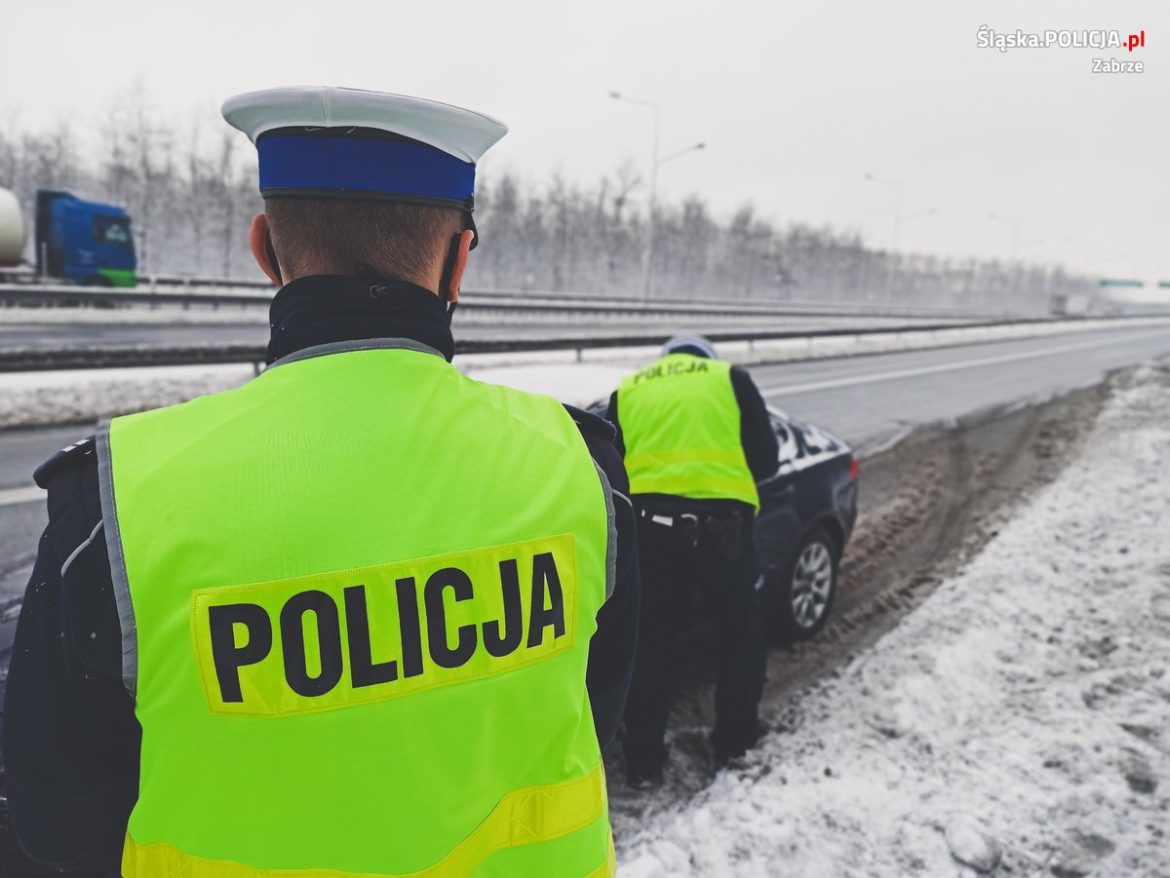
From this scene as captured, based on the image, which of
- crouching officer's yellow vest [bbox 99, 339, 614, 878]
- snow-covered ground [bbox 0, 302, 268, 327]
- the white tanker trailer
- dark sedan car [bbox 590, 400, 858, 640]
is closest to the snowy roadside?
dark sedan car [bbox 590, 400, 858, 640]

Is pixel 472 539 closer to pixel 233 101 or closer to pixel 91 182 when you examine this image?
pixel 233 101

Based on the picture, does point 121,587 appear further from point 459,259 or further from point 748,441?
point 748,441

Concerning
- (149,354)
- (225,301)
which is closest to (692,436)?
(149,354)

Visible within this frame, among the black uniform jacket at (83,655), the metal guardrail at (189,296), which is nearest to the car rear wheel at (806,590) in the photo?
the black uniform jacket at (83,655)

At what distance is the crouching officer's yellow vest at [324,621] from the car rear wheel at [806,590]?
3.79 metres

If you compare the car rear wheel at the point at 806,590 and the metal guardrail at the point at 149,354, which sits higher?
the metal guardrail at the point at 149,354

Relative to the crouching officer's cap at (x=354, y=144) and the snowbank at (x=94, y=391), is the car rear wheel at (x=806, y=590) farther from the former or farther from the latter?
the snowbank at (x=94, y=391)

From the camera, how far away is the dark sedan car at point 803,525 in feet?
15.3

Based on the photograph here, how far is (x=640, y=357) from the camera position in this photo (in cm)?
1941

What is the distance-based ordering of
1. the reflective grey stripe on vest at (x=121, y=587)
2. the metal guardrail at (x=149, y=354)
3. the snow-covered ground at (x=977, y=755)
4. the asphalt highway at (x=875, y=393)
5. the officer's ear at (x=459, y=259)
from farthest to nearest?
the metal guardrail at (x=149, y=354)
the asphalt highway at (x=875, y=393)
the snow-covered ground at (x=977, y=755)
the officer's ear at (x=459, y=259)
the reflective grey stripe on vest at (x=121, y=587)

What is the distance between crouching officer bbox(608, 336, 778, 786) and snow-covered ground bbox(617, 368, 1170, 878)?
0.35 metres

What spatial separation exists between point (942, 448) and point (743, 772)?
26.7 feet

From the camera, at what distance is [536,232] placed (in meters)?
71.9

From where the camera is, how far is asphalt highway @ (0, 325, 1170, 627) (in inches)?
251
